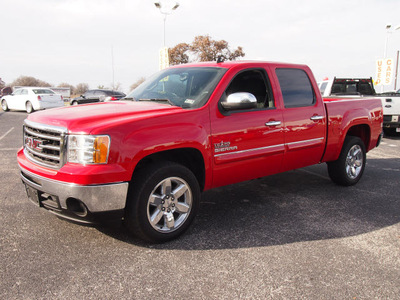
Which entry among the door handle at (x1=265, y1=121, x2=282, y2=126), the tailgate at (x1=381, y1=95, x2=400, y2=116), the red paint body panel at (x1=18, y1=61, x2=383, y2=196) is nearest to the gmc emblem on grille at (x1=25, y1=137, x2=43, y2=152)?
the red paint body panel at (x1=18, y1=61, x2=383, y2=196)

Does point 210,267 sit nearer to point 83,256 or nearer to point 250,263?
point 250,263

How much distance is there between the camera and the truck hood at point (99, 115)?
3.06 metres

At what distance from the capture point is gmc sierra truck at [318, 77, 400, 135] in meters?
11.1

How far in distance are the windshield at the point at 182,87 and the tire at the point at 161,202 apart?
0.81 metres

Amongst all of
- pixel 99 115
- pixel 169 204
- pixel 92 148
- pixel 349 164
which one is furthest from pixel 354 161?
pixel 92 148

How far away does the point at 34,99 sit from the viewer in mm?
19188

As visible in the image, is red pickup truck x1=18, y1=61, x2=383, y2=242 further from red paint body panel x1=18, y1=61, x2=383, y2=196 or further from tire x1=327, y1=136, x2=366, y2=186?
tire x1=327, y1=136, x2=366, y2=186

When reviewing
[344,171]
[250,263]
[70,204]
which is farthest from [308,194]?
[70,204]

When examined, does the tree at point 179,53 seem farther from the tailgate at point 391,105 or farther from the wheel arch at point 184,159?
the wheel arch at point 184,159

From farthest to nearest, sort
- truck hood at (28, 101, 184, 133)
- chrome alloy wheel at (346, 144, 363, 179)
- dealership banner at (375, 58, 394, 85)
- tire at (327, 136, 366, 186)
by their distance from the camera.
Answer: dealership banner at (375, 58, 394, 85), chrome alloy wheel at (346, 144, 363, 179), tire at (327, 136, 366, 186), truck hood at (28, 101, 184, 133)

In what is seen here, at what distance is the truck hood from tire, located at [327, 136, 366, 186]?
3.02m

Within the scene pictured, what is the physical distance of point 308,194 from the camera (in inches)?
204

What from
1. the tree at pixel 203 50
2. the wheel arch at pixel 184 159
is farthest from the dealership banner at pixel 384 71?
the wheel arch at pixel 184 159

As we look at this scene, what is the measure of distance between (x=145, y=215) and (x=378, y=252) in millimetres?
2242
